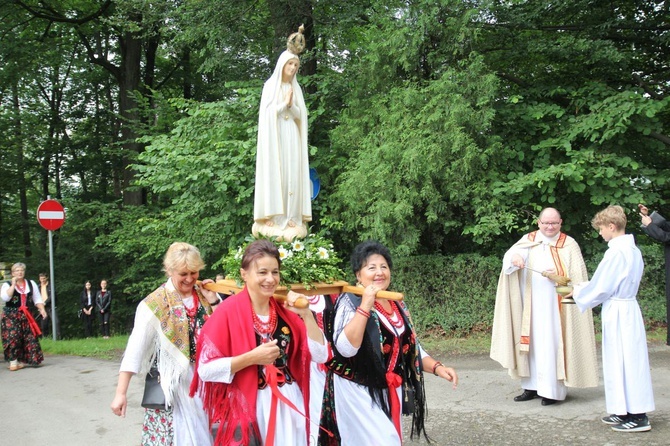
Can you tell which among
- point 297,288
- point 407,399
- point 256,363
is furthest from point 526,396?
point 256,363

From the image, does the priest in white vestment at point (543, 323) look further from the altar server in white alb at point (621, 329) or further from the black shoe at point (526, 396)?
the altar server in white alb at point (621, 329)

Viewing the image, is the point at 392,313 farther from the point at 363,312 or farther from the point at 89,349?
the point at 89,349

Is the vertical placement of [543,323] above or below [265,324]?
below

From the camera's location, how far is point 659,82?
37.5 ft

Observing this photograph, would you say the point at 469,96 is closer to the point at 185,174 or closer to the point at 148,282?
the point at 185,174

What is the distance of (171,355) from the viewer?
12.3 ft

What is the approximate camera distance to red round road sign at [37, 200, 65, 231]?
13.7 metres

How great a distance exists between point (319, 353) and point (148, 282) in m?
13.1

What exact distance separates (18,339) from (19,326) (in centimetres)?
22

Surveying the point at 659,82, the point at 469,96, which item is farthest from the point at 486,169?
the point at 659,82

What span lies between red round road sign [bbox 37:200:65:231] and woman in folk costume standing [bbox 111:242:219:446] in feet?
36.6

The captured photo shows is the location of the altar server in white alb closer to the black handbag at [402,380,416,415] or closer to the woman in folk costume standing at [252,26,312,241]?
the black handbag at [402,380,416,415]

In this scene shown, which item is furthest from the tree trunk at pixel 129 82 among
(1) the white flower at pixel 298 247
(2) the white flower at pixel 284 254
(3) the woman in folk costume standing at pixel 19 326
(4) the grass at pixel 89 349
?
(2) the white flower at pixel 284 254

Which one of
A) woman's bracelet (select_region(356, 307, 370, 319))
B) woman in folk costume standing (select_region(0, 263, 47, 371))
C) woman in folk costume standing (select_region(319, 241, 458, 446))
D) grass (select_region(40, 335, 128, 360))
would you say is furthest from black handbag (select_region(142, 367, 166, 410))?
grass (select_region(40, 335, 128, 360))
